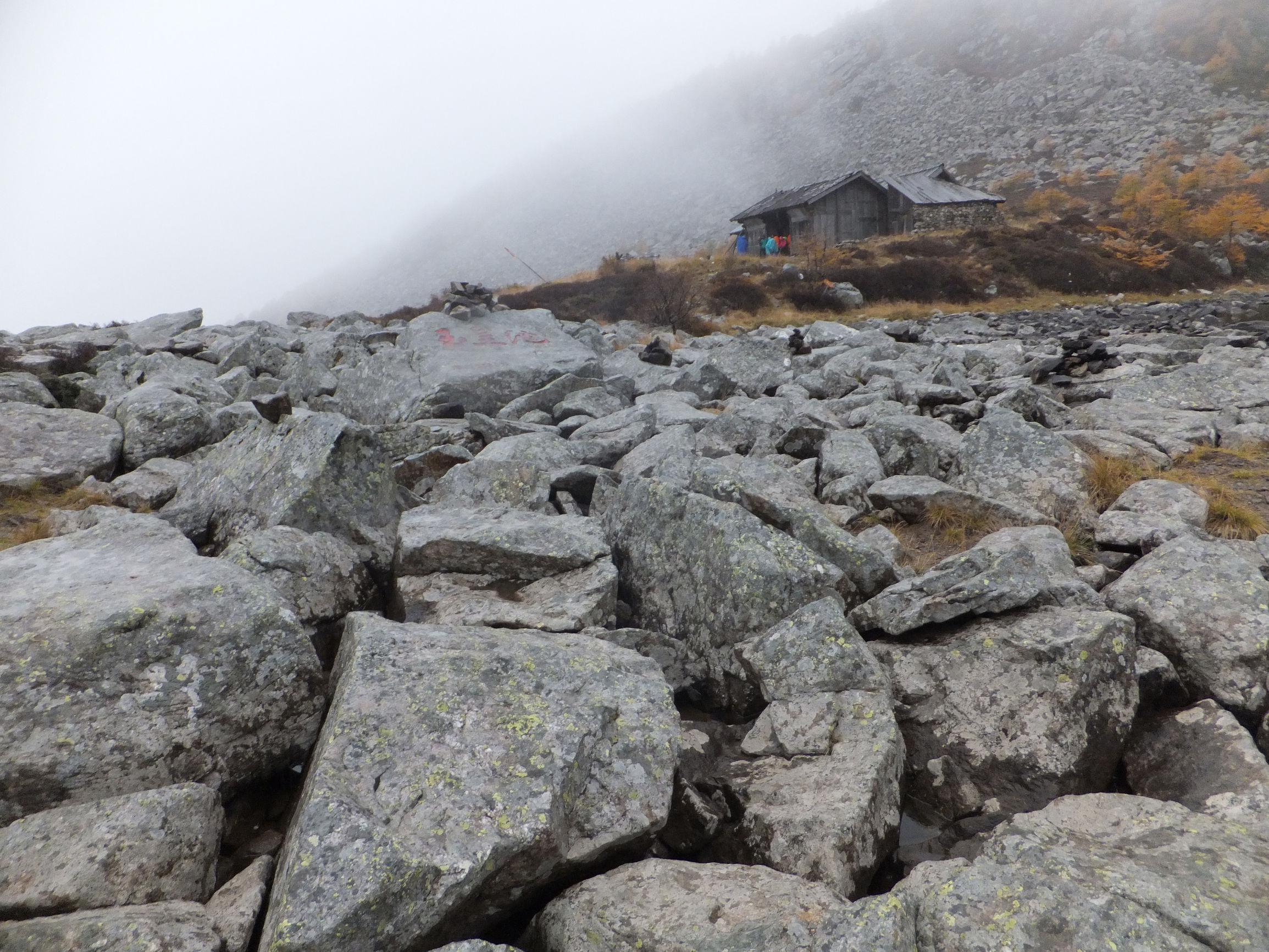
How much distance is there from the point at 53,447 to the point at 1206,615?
39.9 feet

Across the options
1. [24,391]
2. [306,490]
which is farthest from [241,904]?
[24,391]

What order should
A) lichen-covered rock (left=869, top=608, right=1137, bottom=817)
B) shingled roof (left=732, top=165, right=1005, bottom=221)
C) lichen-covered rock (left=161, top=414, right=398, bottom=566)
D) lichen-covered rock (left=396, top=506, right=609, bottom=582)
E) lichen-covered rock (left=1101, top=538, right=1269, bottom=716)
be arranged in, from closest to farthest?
lichen-covered rock (left=869, top=608, right=1137, bottom=817)
lichen-covered rock (left=1101, top=538, right=1269, bottom=716)
lichen-covered rock (left=396, top=506, right=609, bottom=582)
lichen-covered rock (left=161, top=414, right=398, bottom=566)
shingled roof (left=732, top=165, right=1005, bottom=221)

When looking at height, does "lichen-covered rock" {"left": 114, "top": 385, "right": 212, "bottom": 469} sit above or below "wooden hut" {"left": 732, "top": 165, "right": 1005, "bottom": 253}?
above

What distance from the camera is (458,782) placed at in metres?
3.28

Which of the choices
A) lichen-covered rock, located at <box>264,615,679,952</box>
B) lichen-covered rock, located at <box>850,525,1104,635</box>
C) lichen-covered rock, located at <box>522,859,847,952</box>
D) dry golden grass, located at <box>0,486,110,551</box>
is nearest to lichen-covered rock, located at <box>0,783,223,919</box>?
lichen-covered rock, located at <box>264,615,679,952</box>

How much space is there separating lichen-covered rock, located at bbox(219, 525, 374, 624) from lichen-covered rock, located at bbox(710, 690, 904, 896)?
303cm

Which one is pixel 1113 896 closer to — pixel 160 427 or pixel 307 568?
pixel 307 568

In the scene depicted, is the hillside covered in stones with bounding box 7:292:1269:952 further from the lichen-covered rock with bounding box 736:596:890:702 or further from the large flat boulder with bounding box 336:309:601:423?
the large flat boulder with bounding box 336:309:601:423

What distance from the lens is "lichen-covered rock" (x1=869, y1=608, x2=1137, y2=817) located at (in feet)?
13.9

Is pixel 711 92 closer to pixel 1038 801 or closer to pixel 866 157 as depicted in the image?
pixel 866 157

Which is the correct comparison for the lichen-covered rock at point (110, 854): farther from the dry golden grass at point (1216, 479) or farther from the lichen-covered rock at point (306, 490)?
the dry golden grass at point (1216, 479)

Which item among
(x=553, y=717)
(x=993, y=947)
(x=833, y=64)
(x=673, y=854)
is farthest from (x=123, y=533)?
(x=833, y=64)

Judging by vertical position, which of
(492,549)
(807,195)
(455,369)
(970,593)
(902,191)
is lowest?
(902,191)

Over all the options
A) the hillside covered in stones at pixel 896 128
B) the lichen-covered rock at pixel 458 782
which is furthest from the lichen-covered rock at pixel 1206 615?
the hillside covered in stones at pixel 896 128
